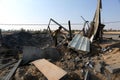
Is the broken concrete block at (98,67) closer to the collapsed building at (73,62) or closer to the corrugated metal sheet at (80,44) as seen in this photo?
the collapsed building at (73,62)

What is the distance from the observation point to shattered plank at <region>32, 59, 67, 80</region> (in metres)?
6.48

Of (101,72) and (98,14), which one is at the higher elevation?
(98,14)

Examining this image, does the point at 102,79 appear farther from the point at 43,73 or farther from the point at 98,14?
the point at 98,14

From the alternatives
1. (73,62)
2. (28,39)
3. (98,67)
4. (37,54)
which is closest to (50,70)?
(73,62)

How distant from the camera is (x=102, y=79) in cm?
696

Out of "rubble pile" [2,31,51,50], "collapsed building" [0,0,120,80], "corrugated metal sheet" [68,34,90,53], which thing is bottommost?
"rubble pile" [2,31,51,50]

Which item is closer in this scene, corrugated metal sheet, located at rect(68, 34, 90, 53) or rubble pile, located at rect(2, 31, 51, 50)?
corrugated metal sheet, located at rect(68, 34, 90, 53)

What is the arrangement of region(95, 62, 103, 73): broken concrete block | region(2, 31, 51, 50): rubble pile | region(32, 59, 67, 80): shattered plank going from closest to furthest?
region(32, 59, 67, 80): shattered plank → region(95, 62, 103, 73): broken concrete block → region(2, 31, 51, 50): rubble pile

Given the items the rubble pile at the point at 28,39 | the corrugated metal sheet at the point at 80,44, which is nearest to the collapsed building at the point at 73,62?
the corrugated metal sheet at the point at 80,44

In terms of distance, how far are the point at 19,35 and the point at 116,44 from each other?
14.9 meters

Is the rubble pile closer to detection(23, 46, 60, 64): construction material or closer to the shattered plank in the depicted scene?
detection(23, 46, 60, 64): construction material

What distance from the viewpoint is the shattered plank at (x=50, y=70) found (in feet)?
21.3

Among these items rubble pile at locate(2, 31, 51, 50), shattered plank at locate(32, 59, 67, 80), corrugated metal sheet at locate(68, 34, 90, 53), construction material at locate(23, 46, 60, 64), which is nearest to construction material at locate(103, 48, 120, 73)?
corrugated metal sheet at locate(68, 34, 90, 53)

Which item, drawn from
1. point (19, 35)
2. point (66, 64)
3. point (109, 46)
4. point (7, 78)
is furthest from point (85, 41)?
point (19, 35)
